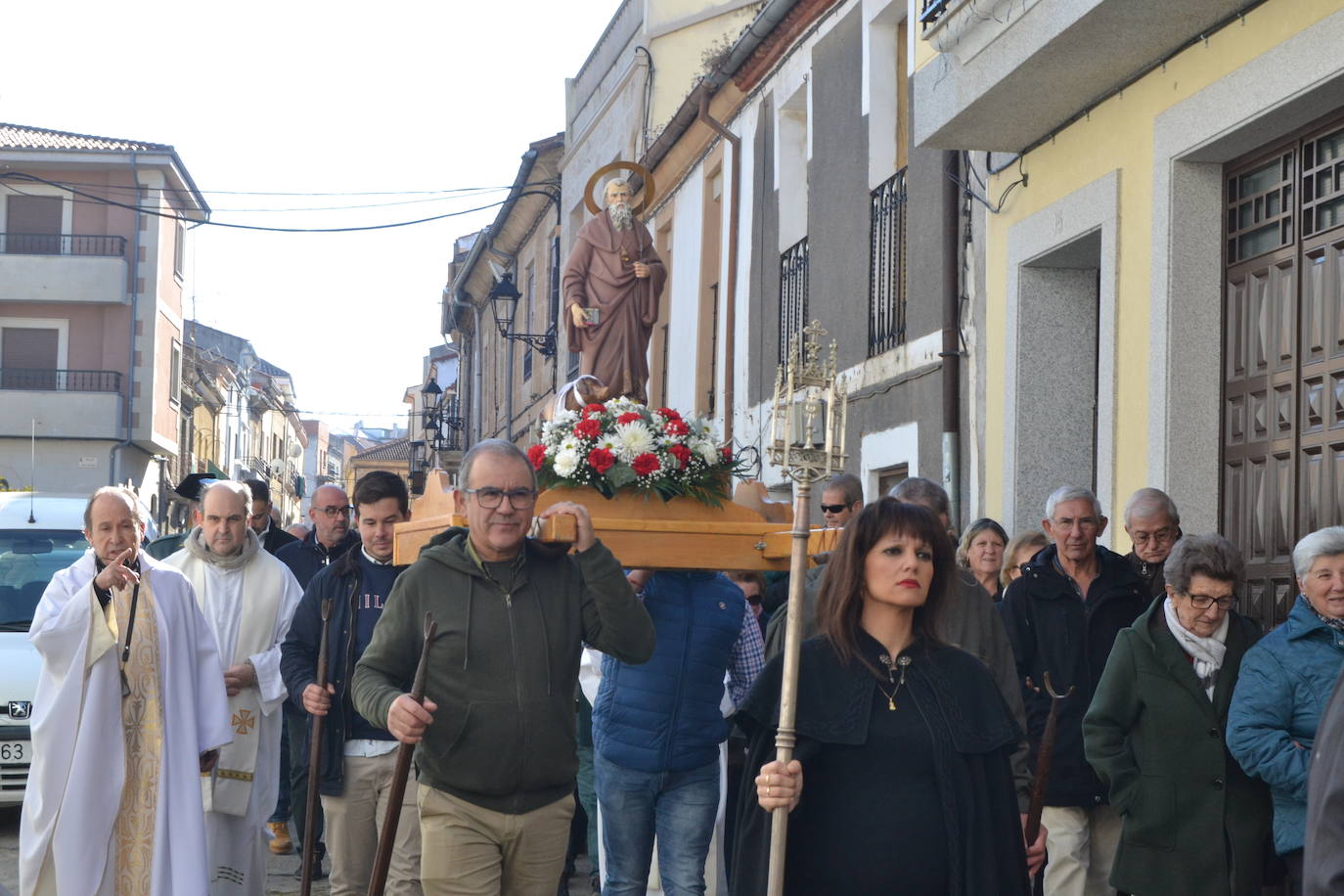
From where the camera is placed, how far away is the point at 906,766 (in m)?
4.27

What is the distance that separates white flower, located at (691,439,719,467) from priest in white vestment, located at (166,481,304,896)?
6.33ft

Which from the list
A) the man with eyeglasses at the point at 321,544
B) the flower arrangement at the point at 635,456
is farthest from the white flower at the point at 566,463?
the man with eyeglasses at the point at 321,544

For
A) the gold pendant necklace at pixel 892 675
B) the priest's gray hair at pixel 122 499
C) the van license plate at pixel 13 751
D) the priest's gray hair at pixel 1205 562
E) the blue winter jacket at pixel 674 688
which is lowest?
the van license plate at pixel 13 751

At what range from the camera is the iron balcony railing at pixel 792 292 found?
16125mm

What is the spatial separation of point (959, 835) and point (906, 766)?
196 millimetres

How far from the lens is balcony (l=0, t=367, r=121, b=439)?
42.7 m

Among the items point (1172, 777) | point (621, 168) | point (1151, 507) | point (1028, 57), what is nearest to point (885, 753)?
point (1172, 777)

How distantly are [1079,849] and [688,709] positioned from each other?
5.81 feet

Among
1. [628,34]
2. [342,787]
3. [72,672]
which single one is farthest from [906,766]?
[628,34]

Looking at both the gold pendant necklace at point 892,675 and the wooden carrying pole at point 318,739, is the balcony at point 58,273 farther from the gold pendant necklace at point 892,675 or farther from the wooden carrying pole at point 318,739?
the gold pendant necklace at point 892,675

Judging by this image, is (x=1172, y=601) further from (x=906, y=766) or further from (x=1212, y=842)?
(x=906, y=766)

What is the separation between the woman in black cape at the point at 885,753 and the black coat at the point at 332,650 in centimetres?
292

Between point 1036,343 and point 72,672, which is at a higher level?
point 1036,343

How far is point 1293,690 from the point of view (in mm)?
5898
